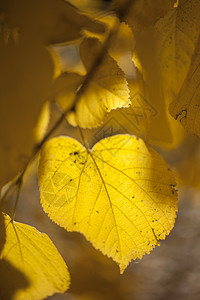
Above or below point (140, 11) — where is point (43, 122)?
below

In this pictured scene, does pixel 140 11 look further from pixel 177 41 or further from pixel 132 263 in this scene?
pixel 132 263

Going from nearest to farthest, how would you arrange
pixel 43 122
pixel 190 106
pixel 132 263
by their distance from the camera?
1. pixel 190 106
2. pixel 43 122
3. pixel 132 263

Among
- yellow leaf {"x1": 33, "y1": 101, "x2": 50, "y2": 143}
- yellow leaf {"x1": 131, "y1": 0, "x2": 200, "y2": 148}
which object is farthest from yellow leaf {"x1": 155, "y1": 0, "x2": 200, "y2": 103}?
yellow leaf {"x1": 33, "y1": 101, "x2": 50, "y2": 143}

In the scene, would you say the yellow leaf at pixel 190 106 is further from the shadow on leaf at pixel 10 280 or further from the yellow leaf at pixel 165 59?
the shadow on leaf at pixel 10 280

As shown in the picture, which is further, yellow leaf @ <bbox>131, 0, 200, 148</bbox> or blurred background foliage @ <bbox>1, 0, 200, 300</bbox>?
blurred background foliage @ <bbox>1, 0, 200, 300</bbox>

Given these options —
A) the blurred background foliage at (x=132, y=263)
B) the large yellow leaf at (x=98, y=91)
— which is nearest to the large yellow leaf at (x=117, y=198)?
the large yellow leaf at (x=98, y=91)

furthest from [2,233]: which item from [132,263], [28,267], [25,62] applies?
[132,263]

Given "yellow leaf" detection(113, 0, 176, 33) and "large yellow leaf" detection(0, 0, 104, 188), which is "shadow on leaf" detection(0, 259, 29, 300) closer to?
"large yellow leaf" detection(0, 0, 104, 188)
